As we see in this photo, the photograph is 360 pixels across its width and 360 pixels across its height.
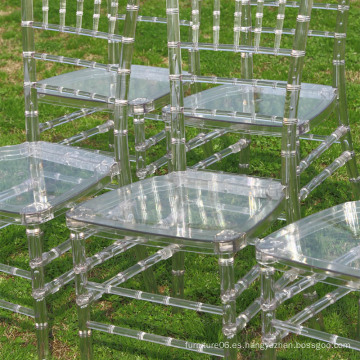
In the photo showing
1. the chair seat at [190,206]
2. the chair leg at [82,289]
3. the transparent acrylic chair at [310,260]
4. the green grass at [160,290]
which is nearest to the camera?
the transparent acrylic chair at [310,260]

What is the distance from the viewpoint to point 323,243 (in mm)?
1968

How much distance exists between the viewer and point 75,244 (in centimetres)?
220

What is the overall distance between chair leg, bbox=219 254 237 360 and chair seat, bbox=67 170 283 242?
0.10 m

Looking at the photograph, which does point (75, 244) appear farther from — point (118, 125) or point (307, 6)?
point (307, 6)

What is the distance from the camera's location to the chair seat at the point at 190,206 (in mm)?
2082

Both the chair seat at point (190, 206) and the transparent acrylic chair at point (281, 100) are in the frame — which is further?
the transparent acrylic chair at point (281, 100)

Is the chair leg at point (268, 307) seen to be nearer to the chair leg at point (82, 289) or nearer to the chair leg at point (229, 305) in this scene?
the chair leg at point (229, 305)

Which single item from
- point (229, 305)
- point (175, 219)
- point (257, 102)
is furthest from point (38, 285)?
point (257, 102)

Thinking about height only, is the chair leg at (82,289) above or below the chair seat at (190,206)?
below

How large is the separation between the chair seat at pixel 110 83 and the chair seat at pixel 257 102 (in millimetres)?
210

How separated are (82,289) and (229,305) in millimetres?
486

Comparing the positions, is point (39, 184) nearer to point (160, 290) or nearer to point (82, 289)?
point (82, 289)

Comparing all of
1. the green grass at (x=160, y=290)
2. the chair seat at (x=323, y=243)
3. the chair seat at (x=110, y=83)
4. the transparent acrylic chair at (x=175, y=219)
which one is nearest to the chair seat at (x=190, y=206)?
the transparent acrylic chair at (x=175, y=219)

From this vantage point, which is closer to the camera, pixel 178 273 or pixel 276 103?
pixel 178 273
